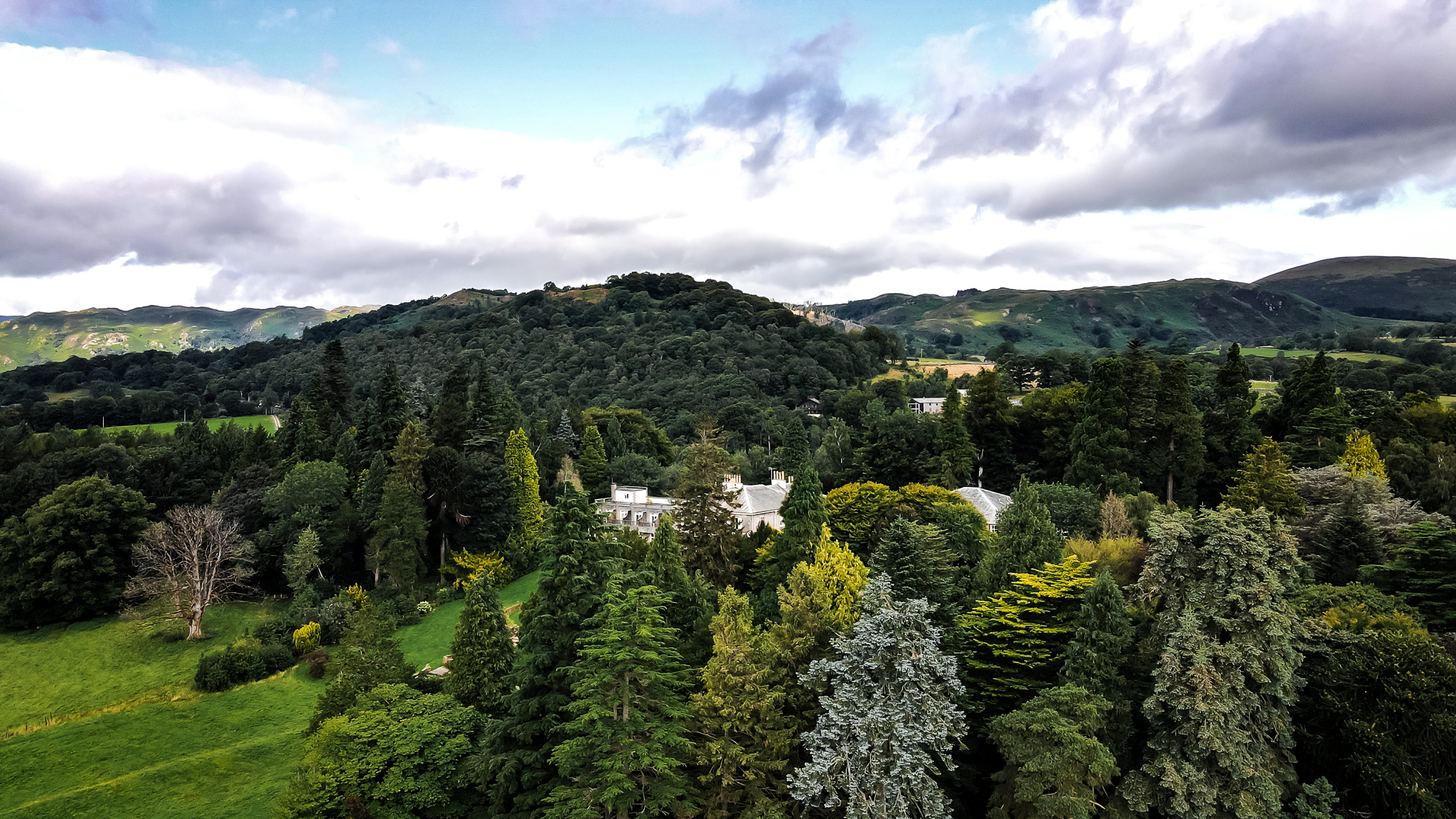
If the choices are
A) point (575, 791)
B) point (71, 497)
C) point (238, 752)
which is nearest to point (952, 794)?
point (575, 791)

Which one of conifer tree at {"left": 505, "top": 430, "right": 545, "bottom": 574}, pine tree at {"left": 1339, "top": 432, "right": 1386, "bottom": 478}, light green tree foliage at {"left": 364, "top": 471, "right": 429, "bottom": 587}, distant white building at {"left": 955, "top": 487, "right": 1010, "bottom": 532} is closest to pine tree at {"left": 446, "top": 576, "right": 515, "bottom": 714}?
light green tree foliage at {"left": 364, "top": 471, "right": 429, "bottom": 587}

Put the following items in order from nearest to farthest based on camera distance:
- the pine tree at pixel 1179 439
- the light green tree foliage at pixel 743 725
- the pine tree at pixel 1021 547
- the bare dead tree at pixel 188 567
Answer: the light green tree foliage at pixel 743 725 < the pine tree at pixel 1021 547 < the pine tree at pixel 1179 439 < the bare dead tree at pixel 188 567

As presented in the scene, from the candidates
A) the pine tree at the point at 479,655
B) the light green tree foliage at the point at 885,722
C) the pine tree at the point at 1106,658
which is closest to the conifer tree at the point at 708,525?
the pine tree at the point at 479,655

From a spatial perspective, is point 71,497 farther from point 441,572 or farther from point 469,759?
point 469,759

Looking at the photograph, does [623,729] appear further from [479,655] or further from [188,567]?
[188,567]

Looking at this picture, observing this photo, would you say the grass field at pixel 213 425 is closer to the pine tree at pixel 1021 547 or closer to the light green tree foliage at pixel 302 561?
the light green tree foliage at pixel 302 561

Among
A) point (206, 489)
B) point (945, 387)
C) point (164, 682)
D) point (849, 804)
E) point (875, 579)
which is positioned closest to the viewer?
point (849, 804)

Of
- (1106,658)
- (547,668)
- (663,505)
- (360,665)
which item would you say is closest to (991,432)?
(663,505)
